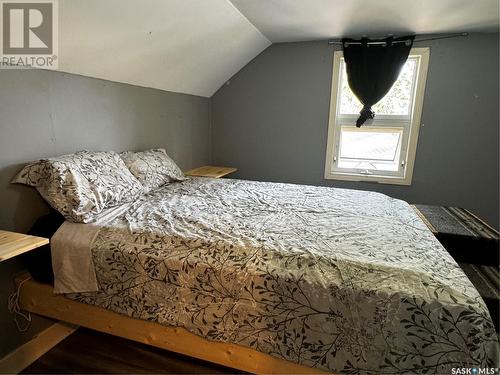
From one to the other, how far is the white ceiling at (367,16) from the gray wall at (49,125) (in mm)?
1205

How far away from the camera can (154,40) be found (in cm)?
209

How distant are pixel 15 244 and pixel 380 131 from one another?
3.29 m

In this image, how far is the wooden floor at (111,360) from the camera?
150 centimetres

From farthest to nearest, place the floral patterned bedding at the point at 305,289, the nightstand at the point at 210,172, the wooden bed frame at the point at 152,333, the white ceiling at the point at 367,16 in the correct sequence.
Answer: the nightstand at the point at 210,172, the white ceiling at the point at 367,16, the wooden bed frame at the point at 152,333, the floral patterned bedding at the point at 305,289

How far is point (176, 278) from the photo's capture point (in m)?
1.32

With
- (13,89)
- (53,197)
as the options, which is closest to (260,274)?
(53,197)

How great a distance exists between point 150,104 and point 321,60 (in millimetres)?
1914

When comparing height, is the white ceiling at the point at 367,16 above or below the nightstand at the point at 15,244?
above

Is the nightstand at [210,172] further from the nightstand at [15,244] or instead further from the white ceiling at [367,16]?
the nightstand at [15,244]

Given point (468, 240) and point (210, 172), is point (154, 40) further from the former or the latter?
point (468, 240)

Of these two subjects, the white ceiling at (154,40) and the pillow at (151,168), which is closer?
the white ceiling at (154,40)

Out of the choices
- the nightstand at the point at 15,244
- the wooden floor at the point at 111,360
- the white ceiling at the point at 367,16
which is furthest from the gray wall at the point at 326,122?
the nightstand at the point at 15,244

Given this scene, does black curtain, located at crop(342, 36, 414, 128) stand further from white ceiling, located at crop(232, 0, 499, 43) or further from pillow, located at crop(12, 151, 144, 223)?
pillow, located at crop(12, 151, 144, 223)

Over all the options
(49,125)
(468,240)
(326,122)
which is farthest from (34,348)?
(326,122)
